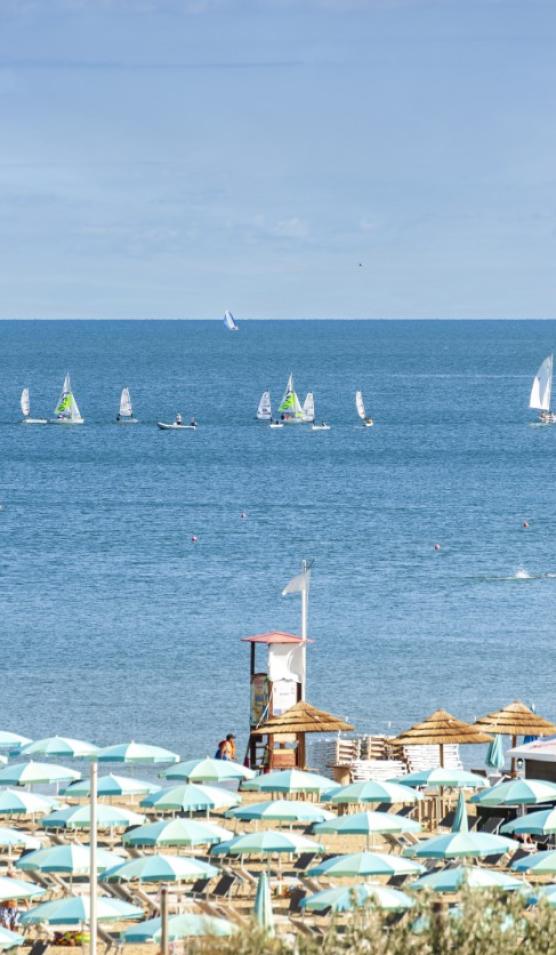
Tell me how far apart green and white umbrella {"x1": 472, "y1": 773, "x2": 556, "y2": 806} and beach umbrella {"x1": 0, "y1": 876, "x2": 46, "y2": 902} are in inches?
305

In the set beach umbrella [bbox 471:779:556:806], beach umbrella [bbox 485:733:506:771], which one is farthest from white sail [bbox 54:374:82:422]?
beach umbrella [bbox 471:779:556:806]

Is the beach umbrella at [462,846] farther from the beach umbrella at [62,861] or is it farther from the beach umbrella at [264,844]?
the beach umbrella at [62,861]

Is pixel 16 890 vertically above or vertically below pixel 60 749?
below

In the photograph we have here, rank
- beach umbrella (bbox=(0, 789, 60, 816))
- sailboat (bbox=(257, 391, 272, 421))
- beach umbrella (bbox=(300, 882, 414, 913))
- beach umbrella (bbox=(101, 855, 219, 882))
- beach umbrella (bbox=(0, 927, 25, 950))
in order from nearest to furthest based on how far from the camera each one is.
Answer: beach umbrella (bbox=(0, 927, 25, 950)) → beach umbrella (bbox=(300, 882, 414, 913)) → beach umbrella (bbox=(101, 855, 219, 882)) → beach umbrella (bbox=(0, 789, 60, 816)) → sailboat (bbox=(257, 391, 272, 421))

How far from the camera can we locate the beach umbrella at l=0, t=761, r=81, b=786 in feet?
98.4

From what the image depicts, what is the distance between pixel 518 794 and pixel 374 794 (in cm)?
208

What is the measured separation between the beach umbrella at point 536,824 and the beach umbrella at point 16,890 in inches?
269

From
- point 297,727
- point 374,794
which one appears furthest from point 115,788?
point 297,727

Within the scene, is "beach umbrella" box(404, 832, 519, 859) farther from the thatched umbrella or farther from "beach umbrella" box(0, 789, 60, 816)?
the thatched umbrella

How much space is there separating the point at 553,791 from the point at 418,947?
44.8 ft

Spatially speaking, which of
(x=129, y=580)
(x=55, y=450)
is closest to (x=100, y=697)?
(x=129, y=580)

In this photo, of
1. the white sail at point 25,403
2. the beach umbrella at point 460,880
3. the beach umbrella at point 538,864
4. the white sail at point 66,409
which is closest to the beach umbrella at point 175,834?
the beach umbrella at point 460,880

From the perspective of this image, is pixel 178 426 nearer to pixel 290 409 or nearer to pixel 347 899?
pixel 290 409

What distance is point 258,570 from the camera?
233 ft
